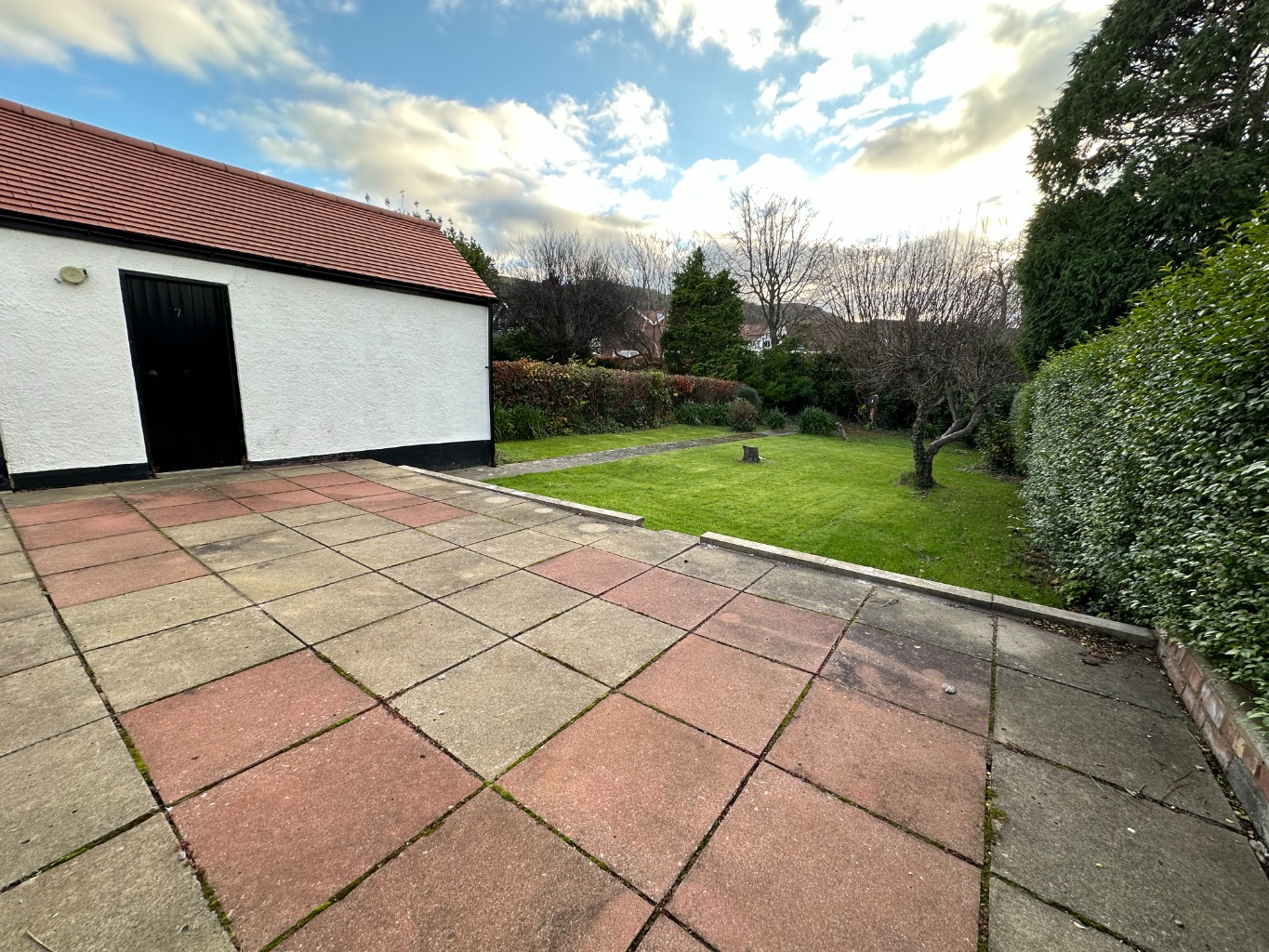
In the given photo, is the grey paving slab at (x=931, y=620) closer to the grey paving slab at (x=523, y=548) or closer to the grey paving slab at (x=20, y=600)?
the grey paving slab at (x=523, y=548)

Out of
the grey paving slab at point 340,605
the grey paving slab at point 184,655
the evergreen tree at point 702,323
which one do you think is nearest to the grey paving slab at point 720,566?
the grey paving slab at point 340,605

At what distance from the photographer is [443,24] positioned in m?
7.66

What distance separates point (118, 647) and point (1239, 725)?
199 inches

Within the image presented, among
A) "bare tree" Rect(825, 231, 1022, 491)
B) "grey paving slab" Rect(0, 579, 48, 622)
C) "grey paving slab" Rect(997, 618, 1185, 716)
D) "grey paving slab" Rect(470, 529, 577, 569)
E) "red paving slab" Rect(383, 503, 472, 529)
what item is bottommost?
"grey paving slab" Rect(997, 618, 1185, 716)

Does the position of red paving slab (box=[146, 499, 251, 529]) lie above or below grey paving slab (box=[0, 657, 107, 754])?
above

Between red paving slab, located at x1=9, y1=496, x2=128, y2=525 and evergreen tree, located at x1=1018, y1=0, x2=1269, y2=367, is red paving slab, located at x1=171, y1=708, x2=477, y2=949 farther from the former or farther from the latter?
evergreen tree, located at x1=1018, y1=0, x2=1269, y2=367

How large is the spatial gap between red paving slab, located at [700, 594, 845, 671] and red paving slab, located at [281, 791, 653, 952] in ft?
5.25

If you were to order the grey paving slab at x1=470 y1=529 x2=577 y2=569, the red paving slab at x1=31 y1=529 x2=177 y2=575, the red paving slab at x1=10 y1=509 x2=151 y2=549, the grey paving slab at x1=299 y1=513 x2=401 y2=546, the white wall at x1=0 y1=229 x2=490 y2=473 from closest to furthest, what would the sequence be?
the red paving slab at x1=31 y1=529 x2=177 y2=575
the red paving slab at x1=10 y1=509 x2=151 y2=549
the grey paving slab at x1=470 y1=529 x2=577 y2=569
the grey paving slab at x1=299 y1=513 x2=401 y2=546
the white wall at x1=0 y1=229 x2=490 y2=473

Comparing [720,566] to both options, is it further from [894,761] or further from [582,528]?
[894,761]

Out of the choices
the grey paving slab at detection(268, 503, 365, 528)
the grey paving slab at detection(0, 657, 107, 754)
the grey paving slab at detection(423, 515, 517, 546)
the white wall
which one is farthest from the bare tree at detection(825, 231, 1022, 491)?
the grey paving slab at detection(0, 657, 107, 754)

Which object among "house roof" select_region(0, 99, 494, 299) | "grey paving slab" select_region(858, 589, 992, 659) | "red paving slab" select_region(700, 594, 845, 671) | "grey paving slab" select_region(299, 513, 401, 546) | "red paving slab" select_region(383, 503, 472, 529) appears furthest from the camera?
"house roof" select_region(0, 99, 494, 299)

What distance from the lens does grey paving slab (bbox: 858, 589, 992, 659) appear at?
302 cm

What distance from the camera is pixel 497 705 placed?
2266 millimetres

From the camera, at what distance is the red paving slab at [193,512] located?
182 inches
